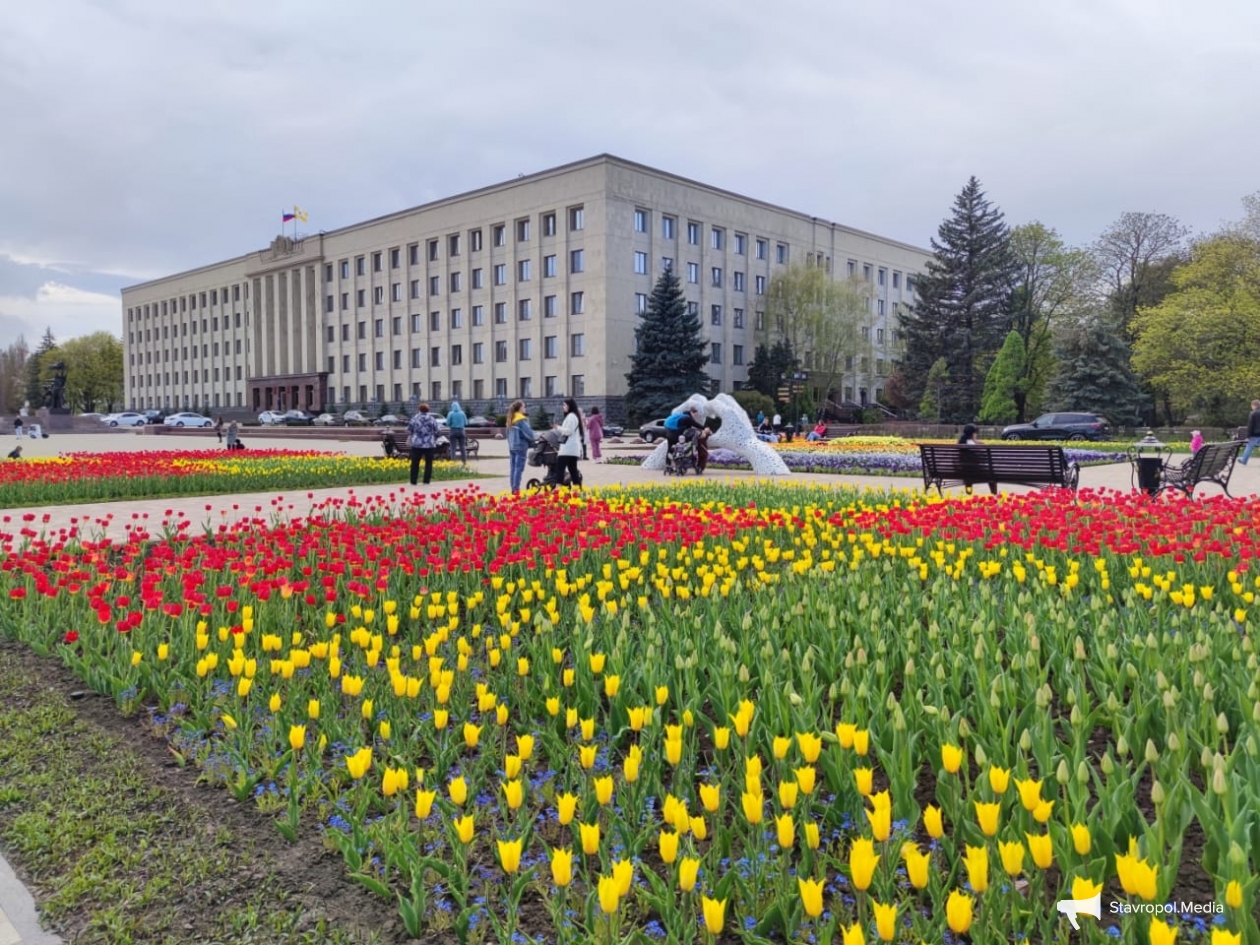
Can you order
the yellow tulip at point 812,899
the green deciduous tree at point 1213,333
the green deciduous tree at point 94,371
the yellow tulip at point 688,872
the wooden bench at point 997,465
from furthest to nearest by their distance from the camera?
the green deciduous tree at point 94,371 < the green deciduous tree at point 1213,333 < the wooden bench at point 997,465 < the yellow tulip at point 688,872 < the yellow tulip at point 812,899

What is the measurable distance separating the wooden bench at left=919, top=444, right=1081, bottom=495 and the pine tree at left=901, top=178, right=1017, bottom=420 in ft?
144

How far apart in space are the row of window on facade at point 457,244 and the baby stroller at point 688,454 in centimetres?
3925

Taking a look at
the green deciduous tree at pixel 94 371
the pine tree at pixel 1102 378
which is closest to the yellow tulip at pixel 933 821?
the pine tree at pixel 1102 378

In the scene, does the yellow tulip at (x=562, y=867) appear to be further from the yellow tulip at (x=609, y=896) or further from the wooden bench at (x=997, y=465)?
the wooden bench at (x=997, y=465)

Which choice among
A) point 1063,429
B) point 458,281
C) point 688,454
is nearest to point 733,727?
point 688,454

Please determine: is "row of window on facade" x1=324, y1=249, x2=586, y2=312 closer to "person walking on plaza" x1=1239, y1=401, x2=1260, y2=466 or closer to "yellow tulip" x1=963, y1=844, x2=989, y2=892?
"person walking on plaza" x1=1239, y1=401, x2=1260, y2=466

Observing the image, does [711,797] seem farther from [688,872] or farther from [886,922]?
[886,922]

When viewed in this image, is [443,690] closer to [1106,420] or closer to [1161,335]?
[1161,335]

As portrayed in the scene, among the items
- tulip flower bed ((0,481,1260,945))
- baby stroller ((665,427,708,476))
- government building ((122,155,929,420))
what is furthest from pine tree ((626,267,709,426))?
tulip flower bed ((0,481,1260,945))

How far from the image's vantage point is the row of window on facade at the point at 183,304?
86.2 m

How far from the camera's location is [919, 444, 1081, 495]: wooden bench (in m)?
11.6

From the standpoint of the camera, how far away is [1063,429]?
130 ft

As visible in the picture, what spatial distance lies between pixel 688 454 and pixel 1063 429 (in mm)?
27535

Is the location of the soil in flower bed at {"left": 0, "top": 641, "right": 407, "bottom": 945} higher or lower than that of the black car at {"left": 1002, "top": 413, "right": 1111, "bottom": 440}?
lower
